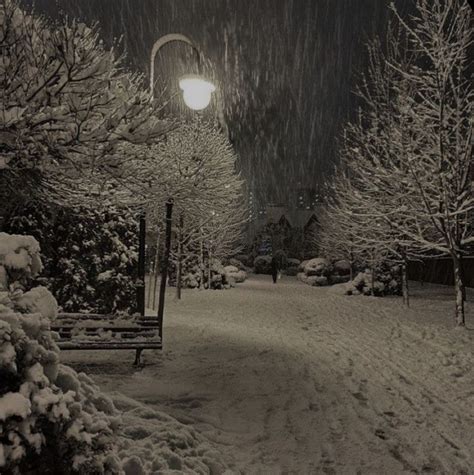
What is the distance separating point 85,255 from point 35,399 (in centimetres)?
708

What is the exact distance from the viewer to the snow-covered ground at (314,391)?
416cm

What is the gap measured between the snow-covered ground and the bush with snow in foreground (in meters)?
1.54

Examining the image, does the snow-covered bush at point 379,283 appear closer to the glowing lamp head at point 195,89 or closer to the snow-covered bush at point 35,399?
the glowing lamp head at point 195,89

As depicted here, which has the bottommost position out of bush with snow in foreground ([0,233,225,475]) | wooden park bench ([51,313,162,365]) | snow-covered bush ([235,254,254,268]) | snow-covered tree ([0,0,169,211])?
wooden park bench ([51,313,162,365])

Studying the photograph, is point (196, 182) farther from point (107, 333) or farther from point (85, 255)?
point (107, 333)

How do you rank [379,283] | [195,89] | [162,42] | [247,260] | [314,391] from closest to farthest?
[314,391] < [195,89] < [162,42] < [379,283] < [247,260]

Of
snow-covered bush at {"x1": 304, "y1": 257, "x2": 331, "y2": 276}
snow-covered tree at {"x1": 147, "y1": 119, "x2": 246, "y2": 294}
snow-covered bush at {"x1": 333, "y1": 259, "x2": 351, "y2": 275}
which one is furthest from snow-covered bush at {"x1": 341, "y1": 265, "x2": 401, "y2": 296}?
snow-covered bush at {"x1": 333, "y1": 259, "x2": 351, "y2": 275}

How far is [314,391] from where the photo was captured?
6066 mm

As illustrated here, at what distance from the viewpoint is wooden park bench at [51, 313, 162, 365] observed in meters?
6.38

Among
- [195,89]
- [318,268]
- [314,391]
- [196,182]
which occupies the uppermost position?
[195,89]

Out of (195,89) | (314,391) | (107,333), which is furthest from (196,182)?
(314,391)

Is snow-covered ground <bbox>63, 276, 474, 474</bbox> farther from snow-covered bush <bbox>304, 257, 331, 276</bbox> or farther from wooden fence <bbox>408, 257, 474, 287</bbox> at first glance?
snow-covered bush <bbox>304, 257, 331, 276</bbox>

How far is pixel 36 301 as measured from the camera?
258cm

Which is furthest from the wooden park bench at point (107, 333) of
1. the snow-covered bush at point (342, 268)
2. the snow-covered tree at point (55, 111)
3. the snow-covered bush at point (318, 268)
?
the snow-covered bush at point (342, 268)
